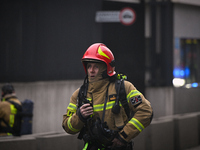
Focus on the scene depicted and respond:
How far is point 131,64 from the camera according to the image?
1252cm

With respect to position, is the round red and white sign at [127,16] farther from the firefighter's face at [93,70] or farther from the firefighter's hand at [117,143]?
the firefighter's hand at [117,143]

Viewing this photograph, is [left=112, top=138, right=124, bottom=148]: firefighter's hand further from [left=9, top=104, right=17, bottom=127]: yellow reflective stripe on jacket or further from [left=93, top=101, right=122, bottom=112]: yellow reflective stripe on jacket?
[left=9, top=104, right=17, bottom=127]: yellow reflective stripe on jacket

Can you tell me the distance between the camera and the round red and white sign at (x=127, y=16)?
1211 centimetres

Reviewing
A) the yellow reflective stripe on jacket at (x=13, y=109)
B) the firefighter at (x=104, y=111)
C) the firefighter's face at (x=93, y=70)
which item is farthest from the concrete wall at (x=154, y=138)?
the firefighter's face at (x=93, y=70)

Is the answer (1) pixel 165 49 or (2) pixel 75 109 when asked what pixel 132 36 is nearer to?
(1) pixel 165 49

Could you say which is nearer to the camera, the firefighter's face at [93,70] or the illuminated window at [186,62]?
the firefighter's face at [93,70]

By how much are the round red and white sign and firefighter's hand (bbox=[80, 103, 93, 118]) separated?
8344mm

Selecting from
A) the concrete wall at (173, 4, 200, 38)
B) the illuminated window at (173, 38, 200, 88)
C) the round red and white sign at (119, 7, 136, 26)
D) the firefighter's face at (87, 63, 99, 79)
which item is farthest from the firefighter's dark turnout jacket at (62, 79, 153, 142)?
the illuminated window at (173, 38, 200, 88)

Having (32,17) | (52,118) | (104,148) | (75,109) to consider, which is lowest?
(52,118)

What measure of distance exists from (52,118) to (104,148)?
7657 millimetres

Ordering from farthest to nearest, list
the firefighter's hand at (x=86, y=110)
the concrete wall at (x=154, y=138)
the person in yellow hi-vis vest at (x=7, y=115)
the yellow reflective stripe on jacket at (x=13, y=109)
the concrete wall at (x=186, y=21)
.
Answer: the concrete wall at (x=186, y=21), the yellow reflective stripe on jacket at (x=13, y=109), the person in yellow hi-vis vest at (x=7, y=115), the concrete wall at (x=154, y=138), the firefighter's hand at (x=86, y=110)

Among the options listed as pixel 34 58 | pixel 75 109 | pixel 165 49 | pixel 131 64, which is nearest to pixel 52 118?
pixel 34 58

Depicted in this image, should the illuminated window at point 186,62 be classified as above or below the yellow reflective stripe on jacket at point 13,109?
above

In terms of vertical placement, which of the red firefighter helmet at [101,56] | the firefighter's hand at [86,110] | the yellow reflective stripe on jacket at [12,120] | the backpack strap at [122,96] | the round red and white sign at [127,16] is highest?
the round red and white sign at [127,16]
